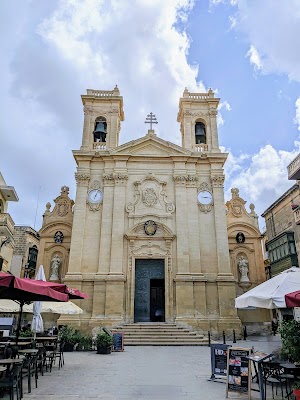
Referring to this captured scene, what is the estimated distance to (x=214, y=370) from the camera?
A: 27.5 ft

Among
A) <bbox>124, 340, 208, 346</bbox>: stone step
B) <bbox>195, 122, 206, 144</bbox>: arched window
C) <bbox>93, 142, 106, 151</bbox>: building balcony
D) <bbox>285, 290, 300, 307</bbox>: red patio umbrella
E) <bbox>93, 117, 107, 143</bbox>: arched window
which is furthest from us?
<bbox>195, 122, 206, 144</bbox>: arched window

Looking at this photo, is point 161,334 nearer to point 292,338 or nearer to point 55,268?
point 55,268

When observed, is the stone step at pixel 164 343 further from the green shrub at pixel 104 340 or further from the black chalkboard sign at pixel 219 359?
the black chalkboard sign at pixel 219 359

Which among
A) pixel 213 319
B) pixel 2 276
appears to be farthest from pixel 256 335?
pixel 2 276

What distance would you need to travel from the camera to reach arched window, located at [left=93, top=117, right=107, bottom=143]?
84.4ft

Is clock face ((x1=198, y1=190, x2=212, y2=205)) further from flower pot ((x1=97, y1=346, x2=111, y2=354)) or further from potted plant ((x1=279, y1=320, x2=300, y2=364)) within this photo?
potted plant ((x1=279, y1=320, x2=300, y2=364))

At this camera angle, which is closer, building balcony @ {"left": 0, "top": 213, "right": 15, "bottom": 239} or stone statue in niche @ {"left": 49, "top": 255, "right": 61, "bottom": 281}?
building balcony @ {"left": 0, "top": 213, "right": 15, "bottom": 239}

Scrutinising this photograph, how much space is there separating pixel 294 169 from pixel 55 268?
1681 cm

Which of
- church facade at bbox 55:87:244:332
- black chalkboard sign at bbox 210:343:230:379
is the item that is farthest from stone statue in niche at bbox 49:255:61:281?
black chalkboard sign at bbox 210:343:230:379

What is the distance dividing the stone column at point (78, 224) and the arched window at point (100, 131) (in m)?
3.86

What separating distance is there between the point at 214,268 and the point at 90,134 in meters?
14.1

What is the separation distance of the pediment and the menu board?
18213mm

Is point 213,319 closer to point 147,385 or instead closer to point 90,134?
point 147,385

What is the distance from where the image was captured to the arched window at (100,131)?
84.4 ft
